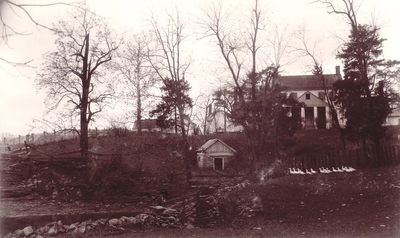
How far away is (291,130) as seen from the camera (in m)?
24.3

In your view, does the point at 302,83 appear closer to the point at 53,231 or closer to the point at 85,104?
the point at 85,104

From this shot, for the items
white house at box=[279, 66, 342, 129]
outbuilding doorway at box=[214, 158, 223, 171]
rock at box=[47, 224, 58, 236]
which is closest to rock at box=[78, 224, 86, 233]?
rock at box=[47, 224, 58, 236]

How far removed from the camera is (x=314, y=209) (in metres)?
10.2

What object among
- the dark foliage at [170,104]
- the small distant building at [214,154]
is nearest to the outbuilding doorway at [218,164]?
the small distant building at [214,154]

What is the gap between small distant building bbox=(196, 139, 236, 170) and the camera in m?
22.0

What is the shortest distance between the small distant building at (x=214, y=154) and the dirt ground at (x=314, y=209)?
27.2ft

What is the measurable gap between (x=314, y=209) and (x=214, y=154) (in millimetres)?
12901

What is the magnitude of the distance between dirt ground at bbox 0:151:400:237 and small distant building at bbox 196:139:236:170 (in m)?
8.29

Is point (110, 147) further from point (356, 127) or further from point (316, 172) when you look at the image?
point (356, 127)

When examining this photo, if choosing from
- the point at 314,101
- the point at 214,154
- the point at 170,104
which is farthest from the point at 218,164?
the point at 314,101

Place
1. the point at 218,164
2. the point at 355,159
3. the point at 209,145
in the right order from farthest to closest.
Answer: the point at 218,164, the point at 209,145, the point at 355,159

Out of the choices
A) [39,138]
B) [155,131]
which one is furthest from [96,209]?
[155,131]

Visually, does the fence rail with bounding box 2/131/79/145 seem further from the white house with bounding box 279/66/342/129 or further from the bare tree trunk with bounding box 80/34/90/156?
the white house with bounding box 279/66/342/129

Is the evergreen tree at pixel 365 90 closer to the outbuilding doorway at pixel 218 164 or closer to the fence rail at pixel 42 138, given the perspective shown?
the outbuilding doorway at pixel 218 164
